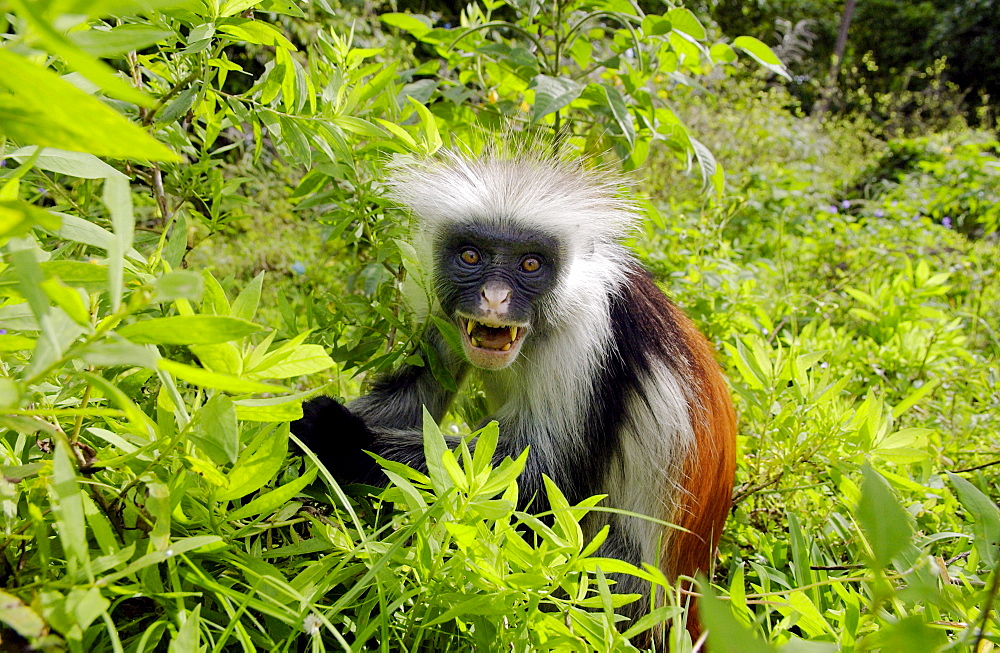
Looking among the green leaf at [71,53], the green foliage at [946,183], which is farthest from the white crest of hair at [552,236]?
the green foliage at [946,183]

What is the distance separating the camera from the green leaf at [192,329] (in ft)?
3.06

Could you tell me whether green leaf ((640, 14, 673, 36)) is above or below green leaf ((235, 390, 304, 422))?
above

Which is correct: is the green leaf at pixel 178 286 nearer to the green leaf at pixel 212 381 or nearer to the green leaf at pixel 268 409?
the green leaf at pixel 212 381

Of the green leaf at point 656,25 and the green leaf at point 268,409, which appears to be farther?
the green leaf at point 656,25

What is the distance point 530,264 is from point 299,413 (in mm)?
1608

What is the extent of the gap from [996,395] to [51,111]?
4258 mm

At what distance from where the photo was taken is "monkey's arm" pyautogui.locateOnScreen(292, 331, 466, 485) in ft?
8.10

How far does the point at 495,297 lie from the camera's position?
2.52 m

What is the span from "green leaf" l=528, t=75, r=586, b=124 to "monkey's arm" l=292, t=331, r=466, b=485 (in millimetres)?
1036

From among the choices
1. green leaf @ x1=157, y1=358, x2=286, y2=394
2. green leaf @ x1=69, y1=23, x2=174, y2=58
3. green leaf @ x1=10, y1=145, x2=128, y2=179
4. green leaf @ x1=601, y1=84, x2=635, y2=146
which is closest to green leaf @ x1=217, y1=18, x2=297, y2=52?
green leaf @ x1=10, y1=145, x2=128, y2=179

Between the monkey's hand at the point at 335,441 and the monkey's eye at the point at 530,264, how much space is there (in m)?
0.88

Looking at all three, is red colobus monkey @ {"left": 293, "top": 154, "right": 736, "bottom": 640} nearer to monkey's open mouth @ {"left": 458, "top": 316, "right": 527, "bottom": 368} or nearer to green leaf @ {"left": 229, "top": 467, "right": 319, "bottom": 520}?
monkey's open mouth @ {"left": 458, "top": 316, "right": 527, "bottom": 368}

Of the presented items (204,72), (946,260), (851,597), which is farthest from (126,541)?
(946,260)

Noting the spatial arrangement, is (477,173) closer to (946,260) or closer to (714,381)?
(714,381)
